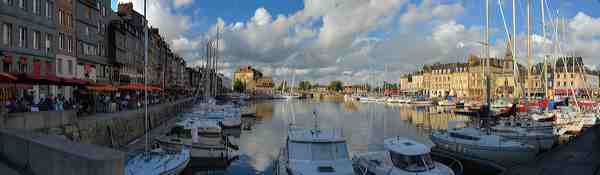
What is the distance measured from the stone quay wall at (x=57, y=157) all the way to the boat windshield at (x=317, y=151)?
12.8 m

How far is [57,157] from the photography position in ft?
25.5

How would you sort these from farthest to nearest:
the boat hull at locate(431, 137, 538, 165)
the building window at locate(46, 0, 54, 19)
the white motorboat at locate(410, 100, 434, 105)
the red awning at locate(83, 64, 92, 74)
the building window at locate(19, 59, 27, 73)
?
1. the white motorboat at locate(410, 100, 434, 105)
2. the red awning at locate(83, 64, 92, 74)
3. the building window at locate(46, 0, 54, 19)
4. the building window at locate(19, 59, 27, 73)
5. the boat hull at locate(431, 137, 538, 165)

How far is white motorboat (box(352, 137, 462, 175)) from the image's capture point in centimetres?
1972

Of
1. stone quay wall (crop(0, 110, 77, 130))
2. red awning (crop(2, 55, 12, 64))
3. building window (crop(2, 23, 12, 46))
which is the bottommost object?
stone quay wall (crop(0, 110, 77, 130))

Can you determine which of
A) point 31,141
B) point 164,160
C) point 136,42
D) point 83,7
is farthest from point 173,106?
point 31,141

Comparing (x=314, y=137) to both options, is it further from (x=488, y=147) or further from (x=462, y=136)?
(x=462, y=136)

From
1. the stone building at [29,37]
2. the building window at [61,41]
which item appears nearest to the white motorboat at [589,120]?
the stone building at [29,37]

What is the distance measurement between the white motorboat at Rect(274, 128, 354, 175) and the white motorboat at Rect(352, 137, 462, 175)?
6.43 ft

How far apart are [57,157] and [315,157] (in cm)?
1376

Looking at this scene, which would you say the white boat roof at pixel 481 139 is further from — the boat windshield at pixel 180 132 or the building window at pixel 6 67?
the building window at pixel 6 67

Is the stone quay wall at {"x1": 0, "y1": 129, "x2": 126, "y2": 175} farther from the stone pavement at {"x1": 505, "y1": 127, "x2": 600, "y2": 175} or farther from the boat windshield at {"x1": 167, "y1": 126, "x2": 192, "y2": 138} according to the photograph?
the boat windshield at {"x1": 167, "y1": 126, "x2": 192, "y2": 138}

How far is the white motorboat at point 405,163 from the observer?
1972 centimetres

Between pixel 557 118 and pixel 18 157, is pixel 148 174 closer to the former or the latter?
pixel 18 157

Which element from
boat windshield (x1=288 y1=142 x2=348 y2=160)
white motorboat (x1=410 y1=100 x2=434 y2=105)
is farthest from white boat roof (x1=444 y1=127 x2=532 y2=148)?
white motorboat (x1=410 y1=100 x2=434 y2=105)
